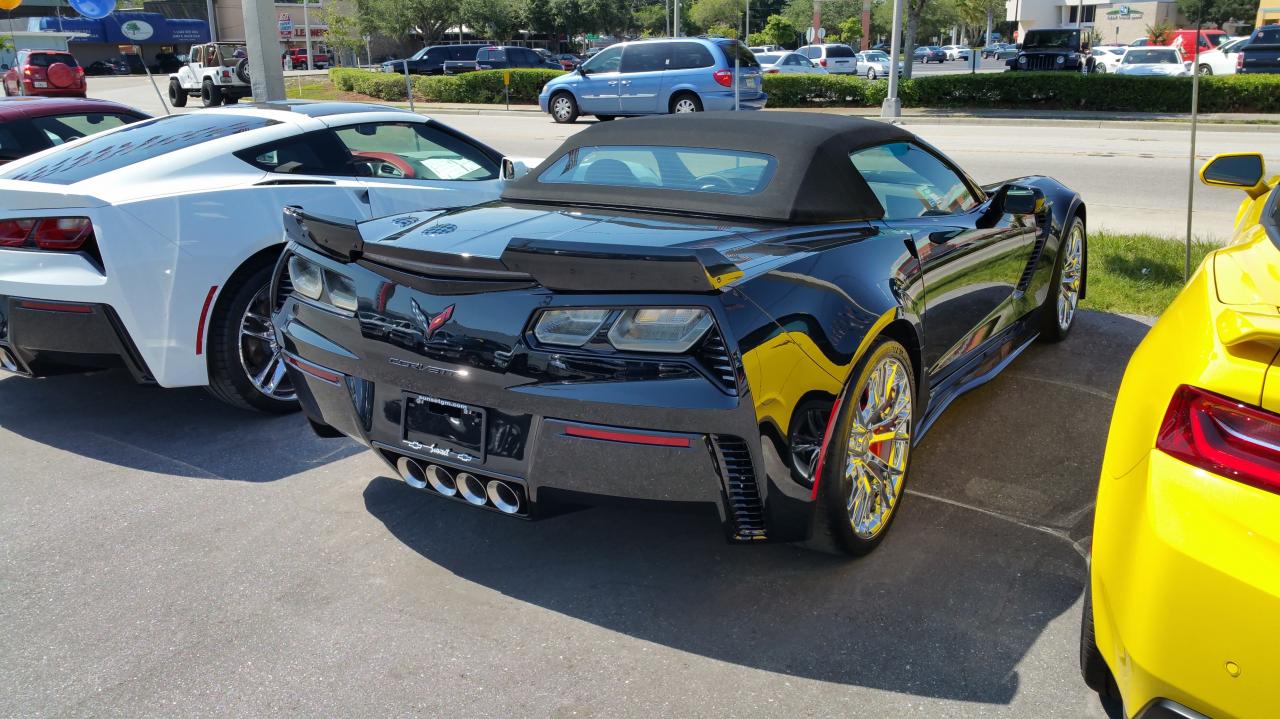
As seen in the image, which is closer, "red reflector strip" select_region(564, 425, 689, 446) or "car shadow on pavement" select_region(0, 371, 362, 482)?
"red reflector strip" select_region(564, 425, 689, 446)

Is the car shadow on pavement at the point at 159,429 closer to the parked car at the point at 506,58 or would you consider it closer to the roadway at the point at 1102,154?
the roadway at the point at 1102,154

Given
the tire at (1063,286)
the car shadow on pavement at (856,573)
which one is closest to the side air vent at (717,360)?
the car shadow on pavement at (856,573)

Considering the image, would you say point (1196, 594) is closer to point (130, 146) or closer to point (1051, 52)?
point (130, 146)

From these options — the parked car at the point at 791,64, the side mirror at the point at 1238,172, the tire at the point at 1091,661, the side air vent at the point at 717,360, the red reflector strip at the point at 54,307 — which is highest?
the parked car at the point at 791,64

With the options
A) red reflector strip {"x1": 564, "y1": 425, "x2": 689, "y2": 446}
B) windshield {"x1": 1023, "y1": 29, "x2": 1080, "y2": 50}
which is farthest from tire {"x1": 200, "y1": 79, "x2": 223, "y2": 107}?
red reflector strip {"x1": 564, "y1": 425, "x2": 689, "y2": 446}

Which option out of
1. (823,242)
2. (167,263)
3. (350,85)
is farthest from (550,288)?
(350,85)

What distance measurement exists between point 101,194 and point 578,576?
2.80 m

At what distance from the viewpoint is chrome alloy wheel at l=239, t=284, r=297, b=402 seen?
4.81m

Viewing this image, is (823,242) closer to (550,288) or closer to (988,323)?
(550,288)

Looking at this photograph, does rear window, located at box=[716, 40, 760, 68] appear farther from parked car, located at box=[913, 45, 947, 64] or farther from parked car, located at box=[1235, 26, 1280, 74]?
parked car, located at box=[913, 45, 947, 64]

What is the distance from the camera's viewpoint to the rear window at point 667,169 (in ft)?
13.1

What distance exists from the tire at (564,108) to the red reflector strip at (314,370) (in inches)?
849

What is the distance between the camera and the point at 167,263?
4.50 metres

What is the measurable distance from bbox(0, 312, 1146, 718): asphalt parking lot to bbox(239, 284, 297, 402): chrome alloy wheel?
422mm
